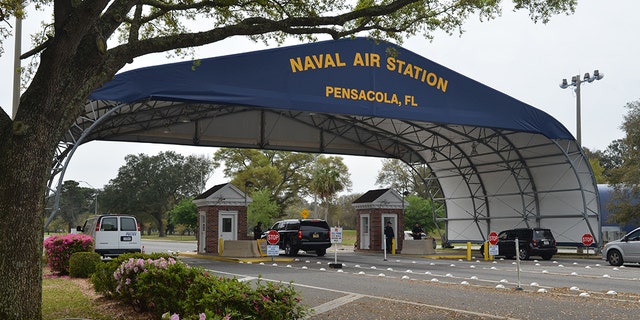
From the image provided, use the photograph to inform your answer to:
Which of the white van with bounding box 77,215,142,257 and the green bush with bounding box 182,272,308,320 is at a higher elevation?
the white van with bounding box 77,215,142,257

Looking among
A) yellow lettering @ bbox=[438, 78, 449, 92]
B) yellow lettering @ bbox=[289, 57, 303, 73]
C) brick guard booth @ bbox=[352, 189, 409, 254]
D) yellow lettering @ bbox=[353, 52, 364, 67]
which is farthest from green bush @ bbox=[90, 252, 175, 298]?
brick guard booth @ bbox=[352, 189, 409, 254]

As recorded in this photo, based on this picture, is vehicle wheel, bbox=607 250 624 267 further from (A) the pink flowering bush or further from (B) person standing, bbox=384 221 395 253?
(A) the pink flowering bush

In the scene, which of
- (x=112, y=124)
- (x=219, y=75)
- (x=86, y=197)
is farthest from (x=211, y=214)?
(x=86, y=197)

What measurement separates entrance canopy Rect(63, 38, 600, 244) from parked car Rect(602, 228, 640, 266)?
5.75m

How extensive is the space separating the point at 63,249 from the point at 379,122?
→ 58.7 ft

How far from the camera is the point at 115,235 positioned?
2264 cm

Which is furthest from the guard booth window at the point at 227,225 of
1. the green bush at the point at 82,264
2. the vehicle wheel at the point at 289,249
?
the green bush at the point at 82,264

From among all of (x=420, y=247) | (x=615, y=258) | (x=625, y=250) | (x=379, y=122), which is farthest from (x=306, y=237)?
(x=625, y=250)

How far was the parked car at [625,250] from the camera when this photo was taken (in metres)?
21.7

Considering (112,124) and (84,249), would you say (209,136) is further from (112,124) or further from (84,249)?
(84,249)

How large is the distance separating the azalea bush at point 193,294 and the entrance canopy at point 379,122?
31.3ft

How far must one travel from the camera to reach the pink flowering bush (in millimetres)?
17188

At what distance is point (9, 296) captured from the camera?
7.30 meters

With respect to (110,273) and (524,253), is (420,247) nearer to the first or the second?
(524,253)
